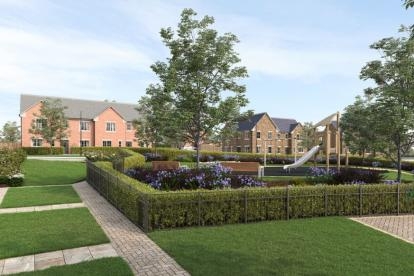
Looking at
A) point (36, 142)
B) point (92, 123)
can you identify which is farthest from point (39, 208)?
point (92, 123)

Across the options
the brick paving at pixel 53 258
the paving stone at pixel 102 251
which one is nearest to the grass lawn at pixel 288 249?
the paving stone at pixel 102 251

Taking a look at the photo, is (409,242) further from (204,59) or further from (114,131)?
(114,131)

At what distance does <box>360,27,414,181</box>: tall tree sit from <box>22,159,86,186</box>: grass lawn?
17870 millimetres

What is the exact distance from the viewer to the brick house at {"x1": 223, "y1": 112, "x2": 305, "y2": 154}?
7419 centimetres

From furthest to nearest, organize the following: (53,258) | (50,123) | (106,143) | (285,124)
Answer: (285,124)
(106,143)
(50,123)
(53,258)

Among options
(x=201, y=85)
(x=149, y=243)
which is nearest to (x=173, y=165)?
(x=201, y=85)

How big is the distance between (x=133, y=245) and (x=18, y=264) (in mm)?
2401

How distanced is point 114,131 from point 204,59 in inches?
2104

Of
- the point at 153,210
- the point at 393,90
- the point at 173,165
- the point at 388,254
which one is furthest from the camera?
the point at 173,165

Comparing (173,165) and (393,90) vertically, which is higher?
(393,90)

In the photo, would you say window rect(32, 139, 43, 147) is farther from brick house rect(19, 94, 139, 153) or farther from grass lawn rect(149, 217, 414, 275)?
grass lawn rect(149, 217, 414, 275)

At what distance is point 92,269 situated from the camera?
6684 mm

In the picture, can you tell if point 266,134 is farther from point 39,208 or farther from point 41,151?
point 39,208

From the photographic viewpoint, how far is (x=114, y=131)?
67562 millimetres
